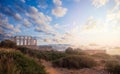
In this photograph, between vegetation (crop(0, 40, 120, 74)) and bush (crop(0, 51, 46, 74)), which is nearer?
bush (crop(0, 51, 46, 74))

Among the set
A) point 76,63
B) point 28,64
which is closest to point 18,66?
point 28,64

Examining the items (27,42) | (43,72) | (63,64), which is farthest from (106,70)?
(27,42)

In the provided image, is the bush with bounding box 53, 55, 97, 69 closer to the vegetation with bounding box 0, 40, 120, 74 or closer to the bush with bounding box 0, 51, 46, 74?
the vegetation with bounding box 0, 40, 120, 74

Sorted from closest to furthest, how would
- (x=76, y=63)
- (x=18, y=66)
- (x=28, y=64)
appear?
(x=18, y=66)
(x=28, y=64)
(x=76, y=63)

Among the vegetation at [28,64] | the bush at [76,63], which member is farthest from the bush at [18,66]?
the bush at [76,63]

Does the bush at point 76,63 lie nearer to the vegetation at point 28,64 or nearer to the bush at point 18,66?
the vegetation at point 28,64

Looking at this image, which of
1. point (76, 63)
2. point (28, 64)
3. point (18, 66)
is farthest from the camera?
point (76, 63)

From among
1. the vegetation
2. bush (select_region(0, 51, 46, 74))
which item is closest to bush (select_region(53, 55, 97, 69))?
the vegetation

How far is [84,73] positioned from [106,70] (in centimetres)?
167

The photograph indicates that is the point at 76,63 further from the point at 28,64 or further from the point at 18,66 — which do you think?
the point at 18,66

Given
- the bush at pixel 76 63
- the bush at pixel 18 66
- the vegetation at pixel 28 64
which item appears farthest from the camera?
the bush at pixel 76 63

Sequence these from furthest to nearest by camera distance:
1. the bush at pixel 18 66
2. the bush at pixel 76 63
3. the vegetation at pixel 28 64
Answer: the bush at pixel 76 63 < the vegetation at pixel 28 64 < the bush at pixel 18 66

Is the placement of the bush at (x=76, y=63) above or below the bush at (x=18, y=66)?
below

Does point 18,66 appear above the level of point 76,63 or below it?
above
